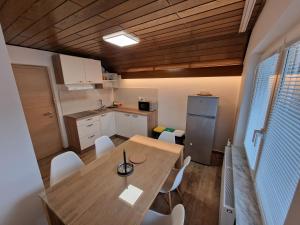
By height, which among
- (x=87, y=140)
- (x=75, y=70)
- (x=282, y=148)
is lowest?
(x=87, y=140)

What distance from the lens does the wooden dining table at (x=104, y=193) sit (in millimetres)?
930

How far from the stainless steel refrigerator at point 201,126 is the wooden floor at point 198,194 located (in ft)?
0.83

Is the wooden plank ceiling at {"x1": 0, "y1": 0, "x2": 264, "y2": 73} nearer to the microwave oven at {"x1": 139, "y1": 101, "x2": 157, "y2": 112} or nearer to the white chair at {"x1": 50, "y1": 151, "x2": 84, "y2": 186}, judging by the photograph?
the microwave oven at {"x1": 139, "y1": 101, "x2": 157, "y2": 112}

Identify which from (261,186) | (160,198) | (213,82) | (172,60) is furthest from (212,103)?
(160,198)

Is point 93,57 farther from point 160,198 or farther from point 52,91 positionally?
point 160,198

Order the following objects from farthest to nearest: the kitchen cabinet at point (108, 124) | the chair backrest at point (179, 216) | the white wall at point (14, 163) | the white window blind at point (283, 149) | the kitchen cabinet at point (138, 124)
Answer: the kitchen cabinet at point (108, 124) → the kitchen cabinet at point (138, 124) → the white wall at point (14, 163) → the chair backrest at point (179, 216) → the white window blind at point (283, 149)

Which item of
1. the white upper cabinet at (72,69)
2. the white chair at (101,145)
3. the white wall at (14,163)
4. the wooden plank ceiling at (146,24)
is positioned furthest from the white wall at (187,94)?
the white wall at (14,163)

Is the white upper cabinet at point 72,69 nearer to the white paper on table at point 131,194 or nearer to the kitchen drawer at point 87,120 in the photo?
the kitchen drawer at point 87,120

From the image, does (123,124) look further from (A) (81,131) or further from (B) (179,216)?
(B) (179,216)

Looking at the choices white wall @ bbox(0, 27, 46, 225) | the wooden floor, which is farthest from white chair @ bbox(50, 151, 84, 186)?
the wooden floor

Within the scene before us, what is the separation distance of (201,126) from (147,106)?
5.04 ft

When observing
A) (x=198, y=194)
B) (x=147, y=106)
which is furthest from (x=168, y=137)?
(x=147, y=106)

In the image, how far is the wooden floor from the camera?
165cm

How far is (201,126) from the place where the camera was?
2607 mm
